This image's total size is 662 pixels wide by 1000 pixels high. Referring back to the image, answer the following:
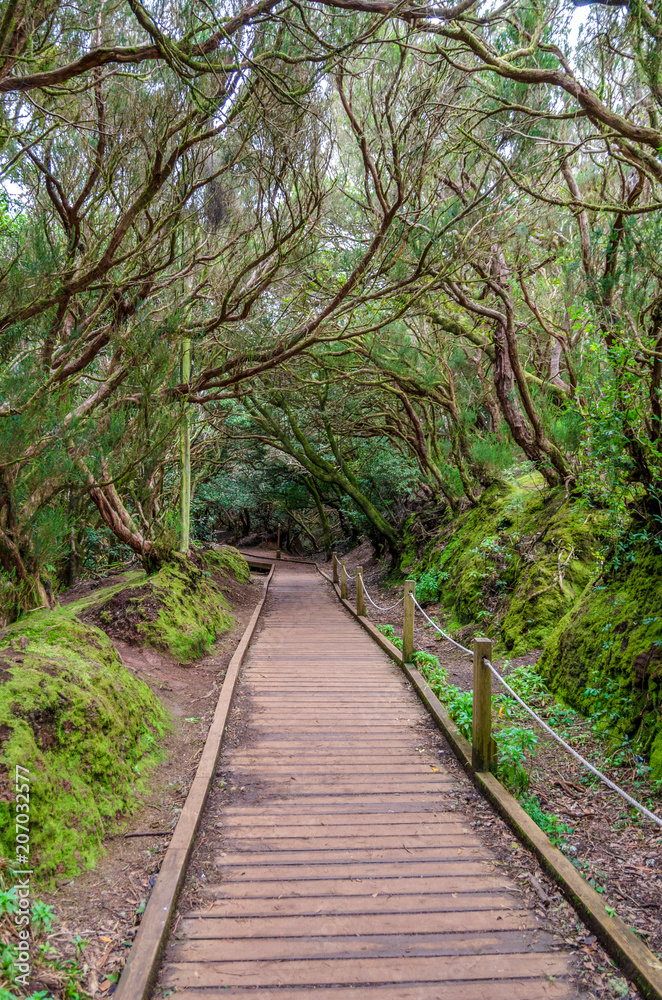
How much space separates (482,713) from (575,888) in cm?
148

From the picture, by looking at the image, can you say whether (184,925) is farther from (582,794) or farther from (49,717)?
(582,794)

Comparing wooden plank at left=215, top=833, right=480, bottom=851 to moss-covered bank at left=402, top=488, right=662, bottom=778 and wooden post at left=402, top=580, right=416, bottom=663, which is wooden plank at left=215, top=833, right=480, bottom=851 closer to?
moss-covered bank at left=402, top=488, right=662, bottom=778

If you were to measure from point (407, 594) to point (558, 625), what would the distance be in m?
1.80

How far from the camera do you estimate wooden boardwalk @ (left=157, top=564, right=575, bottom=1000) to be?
280cm

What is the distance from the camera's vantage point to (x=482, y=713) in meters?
4.69

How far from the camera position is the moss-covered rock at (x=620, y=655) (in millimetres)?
4770

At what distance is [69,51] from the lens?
463cm

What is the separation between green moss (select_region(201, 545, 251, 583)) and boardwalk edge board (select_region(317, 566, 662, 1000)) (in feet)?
33.8

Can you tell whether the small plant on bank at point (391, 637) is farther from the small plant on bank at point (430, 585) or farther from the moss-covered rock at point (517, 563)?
the small plant on bank at point (430, 585)

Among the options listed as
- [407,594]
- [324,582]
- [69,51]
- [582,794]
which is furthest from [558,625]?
[324,582]

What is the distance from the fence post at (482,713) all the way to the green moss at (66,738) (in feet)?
8.48

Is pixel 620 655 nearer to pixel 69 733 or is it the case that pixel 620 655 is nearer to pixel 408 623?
pixel 408 623

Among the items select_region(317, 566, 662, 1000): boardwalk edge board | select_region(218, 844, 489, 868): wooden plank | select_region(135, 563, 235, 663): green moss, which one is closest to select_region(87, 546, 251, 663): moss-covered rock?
select_region(135, 563, 235, 663): green moss

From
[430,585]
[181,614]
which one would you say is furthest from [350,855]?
[430,585]
